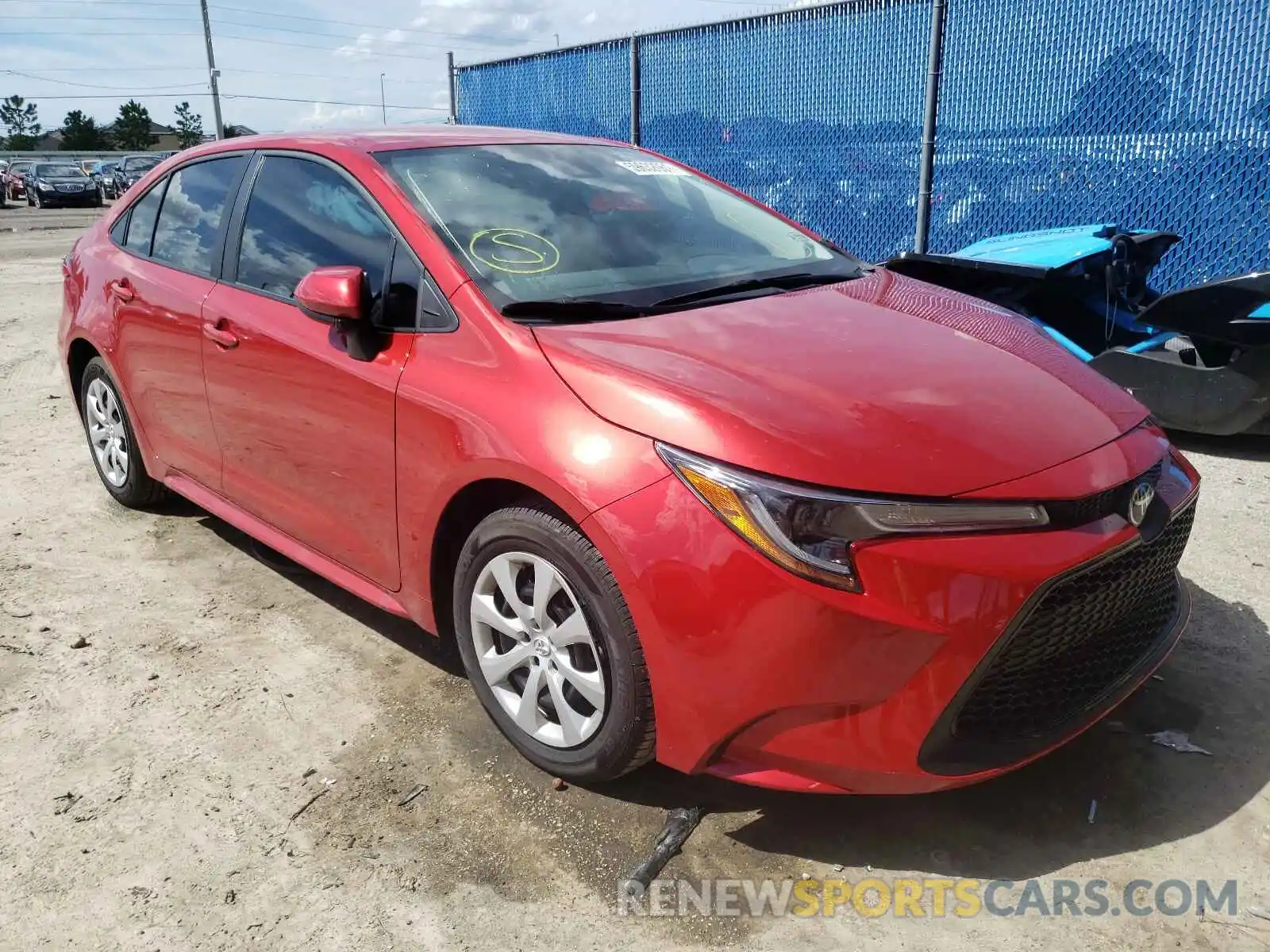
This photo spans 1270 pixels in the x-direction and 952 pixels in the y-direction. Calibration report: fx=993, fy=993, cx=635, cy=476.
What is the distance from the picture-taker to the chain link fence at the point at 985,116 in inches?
262

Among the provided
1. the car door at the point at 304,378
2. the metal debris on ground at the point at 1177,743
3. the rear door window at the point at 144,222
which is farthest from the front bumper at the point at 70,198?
the metal debris on ground at the point at 1177,743

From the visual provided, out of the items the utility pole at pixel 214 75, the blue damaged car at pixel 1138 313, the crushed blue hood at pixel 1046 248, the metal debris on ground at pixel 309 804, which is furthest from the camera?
the utility pole at pixel 214 75

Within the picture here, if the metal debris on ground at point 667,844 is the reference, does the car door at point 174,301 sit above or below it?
above

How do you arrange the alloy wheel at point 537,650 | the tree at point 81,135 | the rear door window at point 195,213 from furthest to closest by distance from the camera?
1. the tree at point 81,135
2. the rear door window at point 195,213
3. the alloy wheel at point 537,650

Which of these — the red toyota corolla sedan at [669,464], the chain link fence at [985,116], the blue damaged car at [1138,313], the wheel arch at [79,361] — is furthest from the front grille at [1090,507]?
the chain link fence at [985,116]

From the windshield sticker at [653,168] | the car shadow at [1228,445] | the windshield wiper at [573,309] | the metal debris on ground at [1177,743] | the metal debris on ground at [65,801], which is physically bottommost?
the metal debris on ground at [65,801]

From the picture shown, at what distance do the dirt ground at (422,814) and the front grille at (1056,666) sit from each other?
0.33 m

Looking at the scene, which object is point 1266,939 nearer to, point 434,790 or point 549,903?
point 549,903

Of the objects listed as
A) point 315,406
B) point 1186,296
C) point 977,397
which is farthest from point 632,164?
point 1186,296

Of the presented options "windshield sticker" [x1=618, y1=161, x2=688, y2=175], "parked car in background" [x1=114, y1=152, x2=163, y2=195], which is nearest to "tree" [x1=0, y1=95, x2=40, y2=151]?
"parked car in background" [x1=114, y1=152, x2=163, y2=195]

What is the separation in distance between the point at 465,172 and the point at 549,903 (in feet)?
7.00

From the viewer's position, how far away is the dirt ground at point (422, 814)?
6.99ft

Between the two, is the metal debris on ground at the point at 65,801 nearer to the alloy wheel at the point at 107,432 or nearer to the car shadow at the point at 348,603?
the car shadow at the point at 348,603

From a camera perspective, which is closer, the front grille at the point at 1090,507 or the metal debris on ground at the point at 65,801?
the front grille at the point at 1090,507
